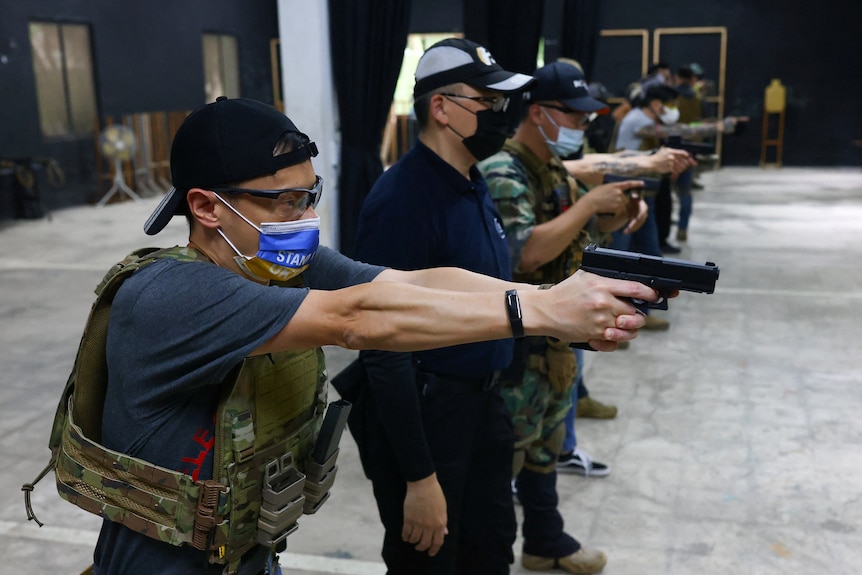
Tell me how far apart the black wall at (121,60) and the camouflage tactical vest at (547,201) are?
31.3ft

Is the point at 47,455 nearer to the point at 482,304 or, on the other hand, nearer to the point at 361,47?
the point at 361,47

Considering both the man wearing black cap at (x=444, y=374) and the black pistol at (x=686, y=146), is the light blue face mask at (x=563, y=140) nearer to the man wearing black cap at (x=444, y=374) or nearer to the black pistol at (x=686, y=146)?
the man wearing black cap at (x=444, y=374)

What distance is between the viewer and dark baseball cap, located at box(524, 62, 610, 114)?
2980 mm

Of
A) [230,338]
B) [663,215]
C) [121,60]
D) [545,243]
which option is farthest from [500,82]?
[121,60]

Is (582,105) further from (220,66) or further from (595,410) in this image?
(220,66)

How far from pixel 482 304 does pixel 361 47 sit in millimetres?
3756

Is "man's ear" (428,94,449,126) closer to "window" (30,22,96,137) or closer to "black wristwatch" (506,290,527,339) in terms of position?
"black wristwatch" (506,290,527,339)

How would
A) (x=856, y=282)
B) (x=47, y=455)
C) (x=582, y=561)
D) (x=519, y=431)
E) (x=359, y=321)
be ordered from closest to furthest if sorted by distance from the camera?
(x=359, y=321)
(x=519, y=431)
(x=582, y=561)
(x=47, y=455)
(x=856, y=282)

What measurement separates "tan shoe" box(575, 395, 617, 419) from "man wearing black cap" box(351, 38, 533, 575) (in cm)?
211

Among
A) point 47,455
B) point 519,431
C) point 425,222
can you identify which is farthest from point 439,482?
point 47,455

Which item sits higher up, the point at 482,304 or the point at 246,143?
the point at 246,143

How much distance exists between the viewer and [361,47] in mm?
4781

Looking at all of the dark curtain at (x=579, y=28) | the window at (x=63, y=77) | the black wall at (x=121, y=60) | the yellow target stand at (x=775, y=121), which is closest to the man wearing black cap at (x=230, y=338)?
the dark curtain at (x=579, y=28)

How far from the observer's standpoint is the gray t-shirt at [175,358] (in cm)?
127
